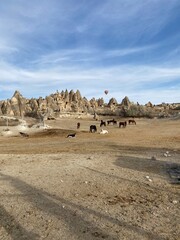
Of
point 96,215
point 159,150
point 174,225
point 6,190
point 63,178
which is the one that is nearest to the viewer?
point 174,225

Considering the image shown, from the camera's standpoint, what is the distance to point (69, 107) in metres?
105

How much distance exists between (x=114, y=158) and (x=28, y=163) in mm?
4164

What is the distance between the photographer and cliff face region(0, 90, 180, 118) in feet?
292

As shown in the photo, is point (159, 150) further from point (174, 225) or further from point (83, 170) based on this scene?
point (174, 225)

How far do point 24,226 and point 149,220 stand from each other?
296cm

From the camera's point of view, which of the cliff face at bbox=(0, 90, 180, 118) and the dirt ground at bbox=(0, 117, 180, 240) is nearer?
the dirt ground at bbox=(0, 117, 180, 240)

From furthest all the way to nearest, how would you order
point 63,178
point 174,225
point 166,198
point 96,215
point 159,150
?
point 159,150 → point 63,178 → point 166,198 → point 96,215 → point 174,225

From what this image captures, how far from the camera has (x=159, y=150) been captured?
1998 cm

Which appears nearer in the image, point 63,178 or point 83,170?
point 63,178

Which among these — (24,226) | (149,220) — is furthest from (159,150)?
(24,226)

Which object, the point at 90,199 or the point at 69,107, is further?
the point at 69,107

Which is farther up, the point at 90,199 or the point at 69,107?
the point at 69,107

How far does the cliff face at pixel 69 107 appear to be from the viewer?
292ft

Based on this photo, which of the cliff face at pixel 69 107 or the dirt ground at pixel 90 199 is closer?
the dirt ground at pixel 90 199
